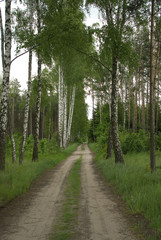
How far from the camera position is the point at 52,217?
538 cm

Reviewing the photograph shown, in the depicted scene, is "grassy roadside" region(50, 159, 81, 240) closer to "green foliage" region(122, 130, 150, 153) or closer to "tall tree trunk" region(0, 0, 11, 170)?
"tall tree trunk" region(0, 0, 11, 170)

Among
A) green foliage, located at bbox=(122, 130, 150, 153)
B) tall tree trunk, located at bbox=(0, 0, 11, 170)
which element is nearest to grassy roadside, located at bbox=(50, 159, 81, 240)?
tall tree trunk, located at bbox=(0, 0, 11, 170)

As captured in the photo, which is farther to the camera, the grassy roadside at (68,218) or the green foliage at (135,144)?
the green foliage at (135,144)

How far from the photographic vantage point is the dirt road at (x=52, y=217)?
172 inches

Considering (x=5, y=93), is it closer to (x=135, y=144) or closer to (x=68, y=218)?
(x=68, y=218)

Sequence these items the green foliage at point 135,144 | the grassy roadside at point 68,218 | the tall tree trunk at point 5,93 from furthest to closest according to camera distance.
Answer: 1. the green foliage at point 135,144
2. the tall tree trunk at point 5,93
3. the grassy roadside at point 68,218

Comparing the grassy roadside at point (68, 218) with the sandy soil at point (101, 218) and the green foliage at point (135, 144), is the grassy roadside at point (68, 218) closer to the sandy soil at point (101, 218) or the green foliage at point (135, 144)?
the sandy soil at point (101, 218)

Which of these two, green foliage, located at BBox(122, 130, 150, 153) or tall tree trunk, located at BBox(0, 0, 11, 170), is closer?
tall tree trunk, located at BBox(0, 0, 11, 170)

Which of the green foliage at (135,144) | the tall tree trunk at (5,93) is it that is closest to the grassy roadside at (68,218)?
the tall tree trunk at (5,93)

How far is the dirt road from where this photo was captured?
172 inches

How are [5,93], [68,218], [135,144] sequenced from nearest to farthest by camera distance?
1. [68,218]
2. [5,93]
3. [135,144]

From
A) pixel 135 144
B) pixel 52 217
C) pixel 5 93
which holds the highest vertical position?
pixel 5 93

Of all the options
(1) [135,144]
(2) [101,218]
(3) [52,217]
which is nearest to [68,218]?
(3) [52,217]

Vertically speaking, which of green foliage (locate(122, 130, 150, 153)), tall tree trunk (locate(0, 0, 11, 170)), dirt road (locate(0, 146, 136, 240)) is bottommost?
dirt road (locate(0, 146, 136, 240))
